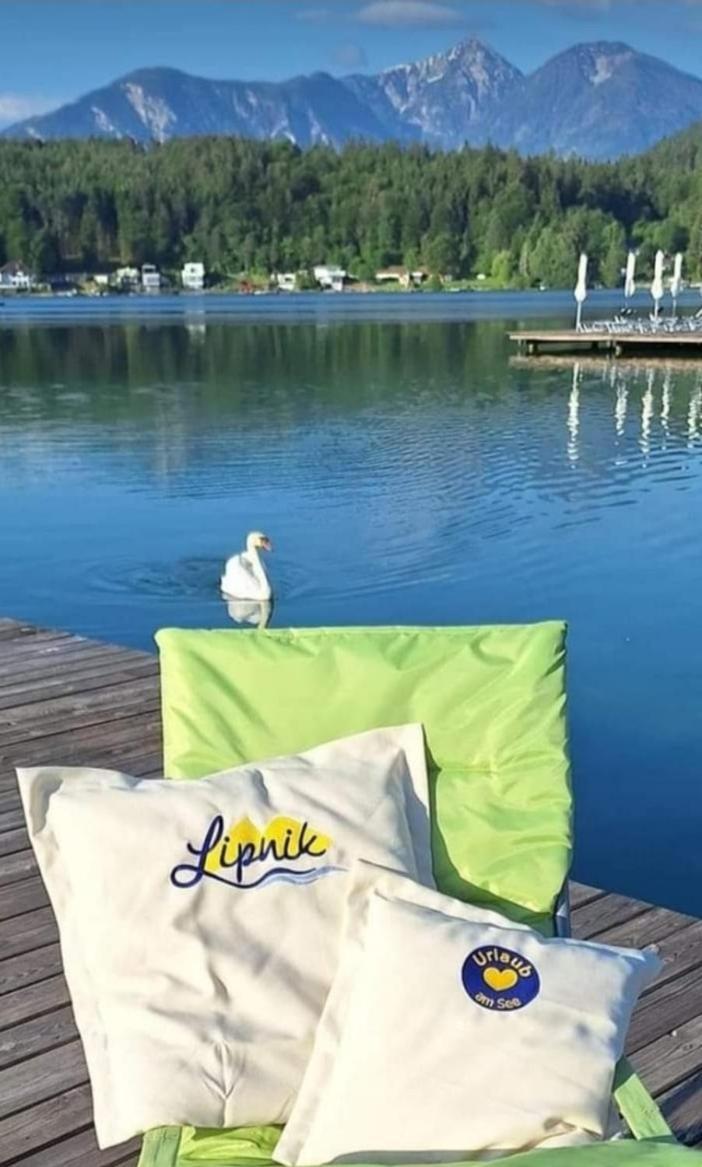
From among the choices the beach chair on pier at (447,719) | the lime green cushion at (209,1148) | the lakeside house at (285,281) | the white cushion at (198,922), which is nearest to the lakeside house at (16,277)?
the lakeside house at (285,281)

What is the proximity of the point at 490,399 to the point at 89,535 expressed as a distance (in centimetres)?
1120

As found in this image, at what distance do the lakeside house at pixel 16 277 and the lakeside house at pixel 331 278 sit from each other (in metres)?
22.3

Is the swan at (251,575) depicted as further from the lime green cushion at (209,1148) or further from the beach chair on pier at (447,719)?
the lime green cushion at (209,1148)

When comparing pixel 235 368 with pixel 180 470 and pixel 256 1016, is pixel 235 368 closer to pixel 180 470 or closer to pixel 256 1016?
pixel 180 470

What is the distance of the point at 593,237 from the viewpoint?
3246 inches

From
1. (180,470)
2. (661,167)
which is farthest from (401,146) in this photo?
(180,470)

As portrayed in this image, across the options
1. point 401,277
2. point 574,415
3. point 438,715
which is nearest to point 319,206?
point 401,277

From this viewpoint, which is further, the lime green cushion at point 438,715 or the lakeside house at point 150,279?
the lakeside house at point 150,279

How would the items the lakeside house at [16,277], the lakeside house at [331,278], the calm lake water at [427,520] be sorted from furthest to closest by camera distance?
the lakeside house at [16,277]
the lakeside house at [331,278]
the calm lake water at [427,520]

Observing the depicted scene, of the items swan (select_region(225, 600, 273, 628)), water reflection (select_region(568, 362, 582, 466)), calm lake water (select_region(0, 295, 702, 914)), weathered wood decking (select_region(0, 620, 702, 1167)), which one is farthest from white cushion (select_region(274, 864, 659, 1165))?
water reflection (select_region(568, 362, 582, 466))

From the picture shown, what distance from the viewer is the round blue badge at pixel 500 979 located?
1.58 m

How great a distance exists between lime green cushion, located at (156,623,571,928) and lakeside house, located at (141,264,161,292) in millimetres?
94626

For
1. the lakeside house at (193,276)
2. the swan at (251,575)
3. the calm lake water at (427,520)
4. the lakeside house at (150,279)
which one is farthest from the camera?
the lakeside house at (150,279)

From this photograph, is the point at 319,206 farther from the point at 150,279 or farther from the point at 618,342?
the point at 618,342
